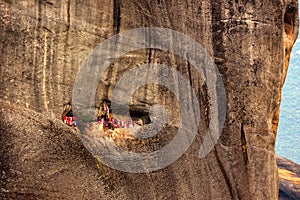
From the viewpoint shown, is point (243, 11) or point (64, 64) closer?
point (64, 64)

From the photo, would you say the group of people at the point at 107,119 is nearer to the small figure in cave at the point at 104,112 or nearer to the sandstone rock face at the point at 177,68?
the small figure in cave at the point at 104,112

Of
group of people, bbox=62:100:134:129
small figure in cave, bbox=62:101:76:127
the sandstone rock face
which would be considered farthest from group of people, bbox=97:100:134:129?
small figure in cave, bbox=62:101:76:127

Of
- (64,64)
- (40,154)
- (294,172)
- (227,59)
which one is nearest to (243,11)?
(227,59)

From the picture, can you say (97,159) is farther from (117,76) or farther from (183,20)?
(183,20)

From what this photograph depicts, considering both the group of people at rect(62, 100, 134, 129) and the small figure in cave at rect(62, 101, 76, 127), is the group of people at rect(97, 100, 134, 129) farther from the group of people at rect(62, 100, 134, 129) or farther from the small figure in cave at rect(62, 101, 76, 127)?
the small figure in cave at rect(62, 101, 76, 127)

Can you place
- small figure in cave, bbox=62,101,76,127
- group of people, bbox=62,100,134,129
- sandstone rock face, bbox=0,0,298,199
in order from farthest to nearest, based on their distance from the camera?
group of people, bbox=62,100,134,129
small figure in cave, bbox=62,101,76,127
sandstone rock face, bbox=0,0,298,199

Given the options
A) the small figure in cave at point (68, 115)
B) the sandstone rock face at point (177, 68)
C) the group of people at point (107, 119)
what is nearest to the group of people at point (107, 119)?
the group of people at point (107, 119)

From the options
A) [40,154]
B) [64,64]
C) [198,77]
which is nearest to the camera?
[40,154]

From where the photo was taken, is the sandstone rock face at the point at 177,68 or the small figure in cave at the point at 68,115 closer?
the sandstone rock face at the point at 177,68
